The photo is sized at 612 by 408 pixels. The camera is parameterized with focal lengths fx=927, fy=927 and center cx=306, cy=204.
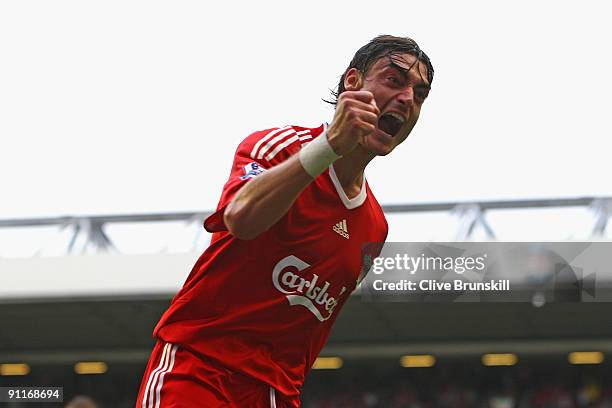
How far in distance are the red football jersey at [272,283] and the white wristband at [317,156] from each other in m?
0.44

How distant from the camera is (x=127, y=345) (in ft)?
58.9

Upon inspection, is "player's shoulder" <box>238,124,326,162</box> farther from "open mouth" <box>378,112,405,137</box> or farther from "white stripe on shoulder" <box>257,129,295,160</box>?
"open mouth" <box>378,112,405,137</box>

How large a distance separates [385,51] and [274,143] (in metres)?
0.50

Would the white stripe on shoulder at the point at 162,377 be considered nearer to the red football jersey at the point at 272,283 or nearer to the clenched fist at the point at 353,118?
the red football jersey at the point at 272,283

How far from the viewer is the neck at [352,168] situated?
2.98 m

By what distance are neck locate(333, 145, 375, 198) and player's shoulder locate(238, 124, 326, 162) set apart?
0.14m

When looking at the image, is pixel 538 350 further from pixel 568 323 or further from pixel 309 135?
pixel 309 135

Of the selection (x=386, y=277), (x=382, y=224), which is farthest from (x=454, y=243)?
(x=382, y=224)

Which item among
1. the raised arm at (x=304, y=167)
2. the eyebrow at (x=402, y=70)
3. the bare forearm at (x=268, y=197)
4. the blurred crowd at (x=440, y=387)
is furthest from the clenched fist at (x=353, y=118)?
the blurred crowd at (x=440, y=387)

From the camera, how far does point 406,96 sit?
283cm

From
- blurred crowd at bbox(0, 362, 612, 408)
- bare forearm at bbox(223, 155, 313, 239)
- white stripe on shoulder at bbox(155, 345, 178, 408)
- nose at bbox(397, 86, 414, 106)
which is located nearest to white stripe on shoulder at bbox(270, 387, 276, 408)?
white stripe on shoulder at bbox(155, 345, 178, 408)

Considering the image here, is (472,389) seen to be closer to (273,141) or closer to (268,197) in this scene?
(273,141)

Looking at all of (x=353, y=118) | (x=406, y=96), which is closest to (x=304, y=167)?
(x=353, y=118)

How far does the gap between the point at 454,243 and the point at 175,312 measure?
10835 mm
